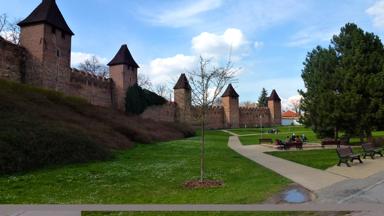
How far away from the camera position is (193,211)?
806 cm

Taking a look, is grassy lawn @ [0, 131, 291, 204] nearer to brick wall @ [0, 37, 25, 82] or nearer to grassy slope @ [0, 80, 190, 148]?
grassy slope @ [0, 80, 190, 148]

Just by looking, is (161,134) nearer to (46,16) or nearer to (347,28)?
(46,16)

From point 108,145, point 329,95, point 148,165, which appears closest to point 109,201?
point 148,165

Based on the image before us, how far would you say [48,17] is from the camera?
35.7m

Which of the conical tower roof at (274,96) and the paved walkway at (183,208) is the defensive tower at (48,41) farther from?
the conical tower roof at (274,96)

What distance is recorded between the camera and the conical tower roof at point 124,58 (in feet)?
164

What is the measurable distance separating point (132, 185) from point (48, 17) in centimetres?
2761

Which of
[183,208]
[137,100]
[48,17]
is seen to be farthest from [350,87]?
[137,100]

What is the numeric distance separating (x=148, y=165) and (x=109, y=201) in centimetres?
776

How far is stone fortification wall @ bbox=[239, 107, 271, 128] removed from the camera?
94562 millimetres

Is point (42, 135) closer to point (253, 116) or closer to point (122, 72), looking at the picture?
point (122, 72)

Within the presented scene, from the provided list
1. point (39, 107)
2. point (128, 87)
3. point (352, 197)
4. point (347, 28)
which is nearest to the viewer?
point (352, 197)

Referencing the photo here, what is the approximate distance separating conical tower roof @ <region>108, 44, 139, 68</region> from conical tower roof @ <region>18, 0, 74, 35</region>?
11.9 metres

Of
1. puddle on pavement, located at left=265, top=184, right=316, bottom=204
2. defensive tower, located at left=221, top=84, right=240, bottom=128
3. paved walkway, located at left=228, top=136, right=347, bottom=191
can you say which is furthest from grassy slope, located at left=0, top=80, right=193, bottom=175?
defensive tower, located at left=221, top=84, right=240, bottom=128
